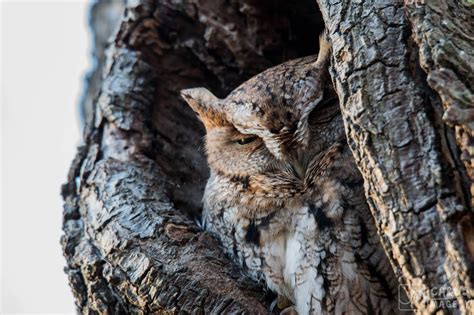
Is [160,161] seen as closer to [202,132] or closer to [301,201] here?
[202,132]

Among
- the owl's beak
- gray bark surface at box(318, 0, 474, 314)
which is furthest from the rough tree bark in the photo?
the owl's beak

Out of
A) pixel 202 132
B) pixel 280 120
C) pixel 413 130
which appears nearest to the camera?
pixel 413 130

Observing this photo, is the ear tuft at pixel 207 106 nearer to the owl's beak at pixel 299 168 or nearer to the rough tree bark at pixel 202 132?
the rough tree bark at pixel 202 132

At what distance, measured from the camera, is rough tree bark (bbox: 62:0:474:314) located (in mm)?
1423

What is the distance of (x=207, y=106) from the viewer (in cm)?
238

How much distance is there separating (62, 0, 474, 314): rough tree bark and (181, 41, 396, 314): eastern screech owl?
0.13 meters

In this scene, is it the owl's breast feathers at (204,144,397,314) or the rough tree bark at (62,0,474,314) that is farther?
the owl's breast feathers at (204,144,397,314)

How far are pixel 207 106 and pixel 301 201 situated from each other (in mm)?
570

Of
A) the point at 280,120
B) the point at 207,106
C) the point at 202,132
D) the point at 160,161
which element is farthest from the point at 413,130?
the point at 202,132

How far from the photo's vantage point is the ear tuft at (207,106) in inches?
91.8

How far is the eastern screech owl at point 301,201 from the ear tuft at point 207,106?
0.06 metres

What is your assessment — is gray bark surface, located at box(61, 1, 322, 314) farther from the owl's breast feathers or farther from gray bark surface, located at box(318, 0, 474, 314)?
gray bark surface, located at box(318, 0, 474, 314)

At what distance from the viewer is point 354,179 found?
200 cm

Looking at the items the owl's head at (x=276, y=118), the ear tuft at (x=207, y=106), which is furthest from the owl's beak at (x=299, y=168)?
the ear tuft at (x=207, y=106)
